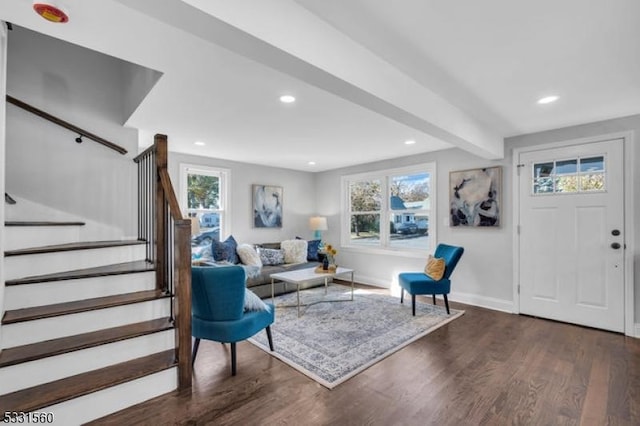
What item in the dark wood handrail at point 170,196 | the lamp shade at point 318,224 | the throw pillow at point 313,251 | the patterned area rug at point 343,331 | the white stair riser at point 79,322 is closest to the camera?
the white stair riser at point 79,322

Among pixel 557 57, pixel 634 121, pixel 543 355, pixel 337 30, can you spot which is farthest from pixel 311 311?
pixel 634 121

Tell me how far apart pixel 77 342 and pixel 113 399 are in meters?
0.42

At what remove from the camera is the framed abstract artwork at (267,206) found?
18.5ft

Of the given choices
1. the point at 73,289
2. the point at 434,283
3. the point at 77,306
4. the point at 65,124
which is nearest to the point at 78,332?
the point at 77,306

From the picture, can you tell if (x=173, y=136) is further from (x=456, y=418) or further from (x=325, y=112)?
(x=456, y=418)

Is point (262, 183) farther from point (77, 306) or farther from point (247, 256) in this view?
point (77, 306)

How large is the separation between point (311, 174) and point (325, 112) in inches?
148

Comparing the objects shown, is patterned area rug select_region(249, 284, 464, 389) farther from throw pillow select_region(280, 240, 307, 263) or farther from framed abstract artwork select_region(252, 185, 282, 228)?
framed abstract artwork select_region(252, 185, 282, 228)

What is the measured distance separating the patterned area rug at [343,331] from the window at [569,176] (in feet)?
6.40

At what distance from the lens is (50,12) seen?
1.38 metres

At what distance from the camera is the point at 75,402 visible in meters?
1.66

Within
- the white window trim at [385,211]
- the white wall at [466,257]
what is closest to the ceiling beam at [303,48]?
the white wall at [466,257]

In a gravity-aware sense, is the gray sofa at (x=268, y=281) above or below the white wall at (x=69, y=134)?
below

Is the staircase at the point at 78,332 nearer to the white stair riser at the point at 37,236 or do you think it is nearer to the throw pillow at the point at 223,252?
the white stair riser at the point at 37,236
